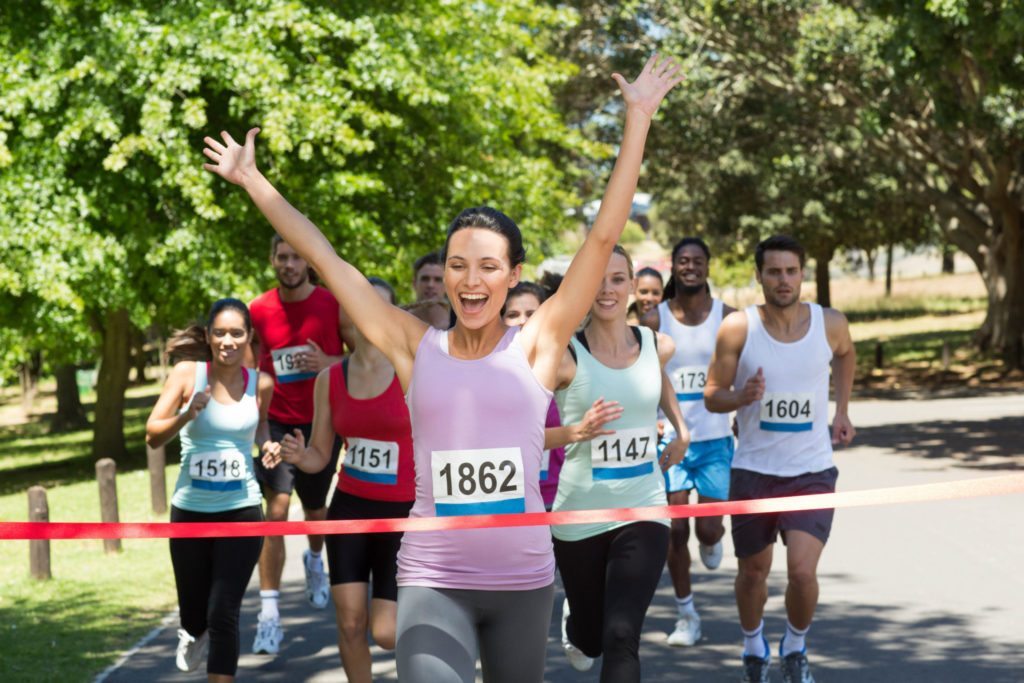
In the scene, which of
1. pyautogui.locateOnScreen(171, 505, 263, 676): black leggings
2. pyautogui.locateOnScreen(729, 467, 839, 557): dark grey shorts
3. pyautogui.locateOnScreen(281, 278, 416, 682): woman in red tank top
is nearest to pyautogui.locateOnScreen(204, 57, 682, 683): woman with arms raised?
pyautogui.locateOnScreen(281, 278, 416, 682): woman in red tank top

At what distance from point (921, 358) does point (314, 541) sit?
2862cm

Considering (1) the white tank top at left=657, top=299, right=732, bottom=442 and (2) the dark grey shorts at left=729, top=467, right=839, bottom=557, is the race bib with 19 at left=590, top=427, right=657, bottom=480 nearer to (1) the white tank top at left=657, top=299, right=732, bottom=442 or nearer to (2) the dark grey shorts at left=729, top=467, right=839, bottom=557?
(2) the dark grey shorts at left=729, top=467, right=839, bottom=557

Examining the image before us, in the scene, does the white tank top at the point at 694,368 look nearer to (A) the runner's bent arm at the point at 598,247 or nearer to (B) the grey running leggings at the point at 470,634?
(A) the runner's bent arm at the point at 598,247

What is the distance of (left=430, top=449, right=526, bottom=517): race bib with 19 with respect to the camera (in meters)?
3.79

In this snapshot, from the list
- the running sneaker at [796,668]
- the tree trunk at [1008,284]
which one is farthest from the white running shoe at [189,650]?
the tree trunk at [1008,284]

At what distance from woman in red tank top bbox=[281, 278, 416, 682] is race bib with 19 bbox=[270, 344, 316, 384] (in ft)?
6.94

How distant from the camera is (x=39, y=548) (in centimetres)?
998

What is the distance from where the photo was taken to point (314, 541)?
864cm

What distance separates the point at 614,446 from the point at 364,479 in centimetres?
110

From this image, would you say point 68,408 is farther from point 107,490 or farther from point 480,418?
point 480,418

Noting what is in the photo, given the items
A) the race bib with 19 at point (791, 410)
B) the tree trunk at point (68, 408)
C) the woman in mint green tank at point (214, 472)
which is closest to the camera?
the woman in mint green tank at point (214, 472)

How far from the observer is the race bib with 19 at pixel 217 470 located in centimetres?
625

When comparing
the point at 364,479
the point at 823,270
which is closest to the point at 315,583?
the point at 364,479

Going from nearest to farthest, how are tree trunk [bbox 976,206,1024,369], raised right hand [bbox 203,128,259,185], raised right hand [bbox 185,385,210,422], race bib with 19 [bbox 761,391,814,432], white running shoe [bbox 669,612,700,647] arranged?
raised right hand [bbox 203,128,259,185]
raised right hand [bbox 185,385,210,422]
race bib with 19 [bbox 761,391,814,432]
white running shoe [bbox 669,612,700,647]
tree trunk [bbox 976,206,1024,369]
